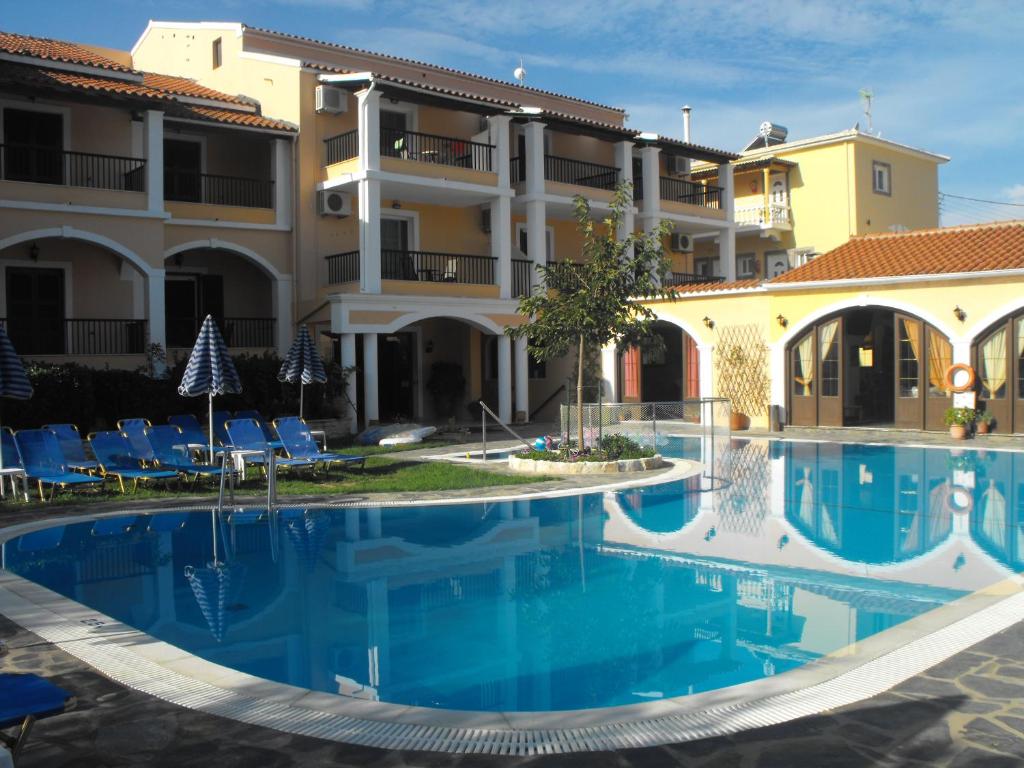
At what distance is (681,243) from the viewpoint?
3112 centimetres

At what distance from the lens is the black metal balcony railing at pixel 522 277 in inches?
1024

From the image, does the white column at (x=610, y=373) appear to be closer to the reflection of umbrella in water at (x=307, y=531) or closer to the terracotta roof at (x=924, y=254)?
the terracotta roof at (x=924, y=254)

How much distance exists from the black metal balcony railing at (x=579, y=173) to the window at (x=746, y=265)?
9588 mm

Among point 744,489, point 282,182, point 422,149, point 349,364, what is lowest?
point 744,489

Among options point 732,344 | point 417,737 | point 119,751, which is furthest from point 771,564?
point 732,344

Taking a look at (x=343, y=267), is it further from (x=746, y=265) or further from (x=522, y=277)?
(x=746, y=265)

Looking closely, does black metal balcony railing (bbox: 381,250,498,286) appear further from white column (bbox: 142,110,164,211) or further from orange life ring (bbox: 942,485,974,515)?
orange life ring (bbox: 942,485,974,515)

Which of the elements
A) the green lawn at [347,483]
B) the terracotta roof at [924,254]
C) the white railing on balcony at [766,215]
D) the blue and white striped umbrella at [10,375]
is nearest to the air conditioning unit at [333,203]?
the green lawn at [347,483]

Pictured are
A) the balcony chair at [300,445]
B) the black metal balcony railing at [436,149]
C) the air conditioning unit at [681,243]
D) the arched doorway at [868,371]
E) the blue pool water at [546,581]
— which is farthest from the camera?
the air conditioning unit at [681,243]

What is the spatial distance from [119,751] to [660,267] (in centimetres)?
1233

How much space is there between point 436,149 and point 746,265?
15.9m

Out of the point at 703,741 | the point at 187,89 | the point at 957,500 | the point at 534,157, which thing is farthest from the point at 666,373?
the point at 703,741

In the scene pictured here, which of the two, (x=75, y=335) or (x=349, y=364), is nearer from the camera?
(x=75, y=335)

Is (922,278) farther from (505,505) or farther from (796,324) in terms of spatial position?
(505,505)
